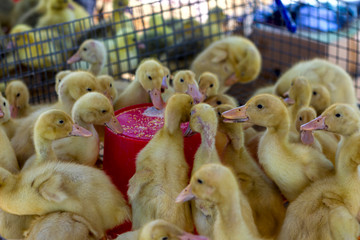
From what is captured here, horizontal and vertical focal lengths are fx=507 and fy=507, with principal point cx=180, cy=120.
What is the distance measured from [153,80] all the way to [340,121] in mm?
812

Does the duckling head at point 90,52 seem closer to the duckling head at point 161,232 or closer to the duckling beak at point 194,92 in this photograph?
the duckling beak at point 194,92

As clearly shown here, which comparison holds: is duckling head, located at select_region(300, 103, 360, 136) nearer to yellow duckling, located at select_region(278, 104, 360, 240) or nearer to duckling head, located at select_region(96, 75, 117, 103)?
yellow duckling, located at select_region(278, 104, 360, 240)

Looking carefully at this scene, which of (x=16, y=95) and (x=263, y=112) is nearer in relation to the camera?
(x=263, y=112)

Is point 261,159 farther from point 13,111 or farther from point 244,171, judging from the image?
point 13,111

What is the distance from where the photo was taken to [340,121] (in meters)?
1.76

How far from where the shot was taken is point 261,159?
1866 millimetres

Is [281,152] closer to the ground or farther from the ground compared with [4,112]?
closer to the ground

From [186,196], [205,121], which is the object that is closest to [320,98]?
[205,121]

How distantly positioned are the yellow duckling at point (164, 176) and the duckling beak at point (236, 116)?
14 centimetres

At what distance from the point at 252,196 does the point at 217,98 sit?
22.9 inches

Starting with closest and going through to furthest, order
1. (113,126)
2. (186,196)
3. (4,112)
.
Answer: (186,196), (113,126), (4,112)

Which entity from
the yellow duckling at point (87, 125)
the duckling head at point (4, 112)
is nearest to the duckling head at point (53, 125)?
the yellow duckling at point (87, 125)

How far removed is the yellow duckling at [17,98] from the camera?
2461 millimetres

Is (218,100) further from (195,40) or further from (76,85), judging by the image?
(195,40)
